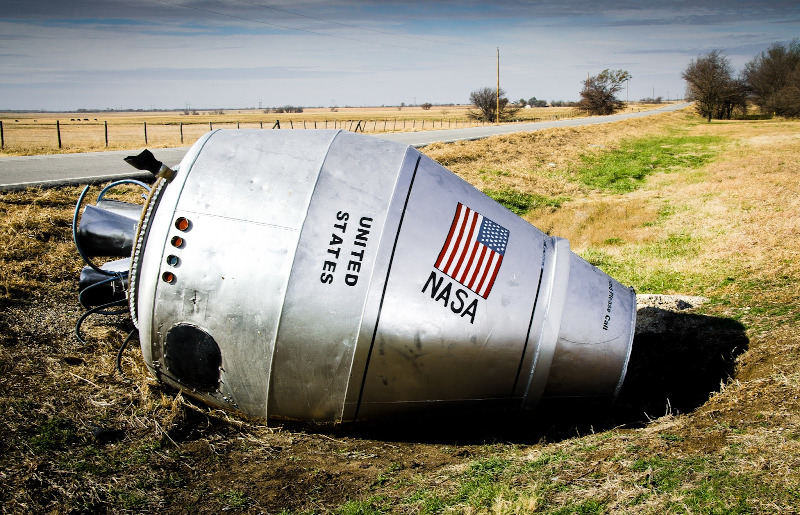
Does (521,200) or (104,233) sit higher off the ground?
(104,233)

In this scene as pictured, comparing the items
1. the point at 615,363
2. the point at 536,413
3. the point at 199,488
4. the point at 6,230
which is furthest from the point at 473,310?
the point at 6,230

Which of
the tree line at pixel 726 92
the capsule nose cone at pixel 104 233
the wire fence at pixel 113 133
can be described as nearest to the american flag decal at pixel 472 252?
the capsule nose cone at pixel 104 233

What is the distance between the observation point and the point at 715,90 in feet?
221

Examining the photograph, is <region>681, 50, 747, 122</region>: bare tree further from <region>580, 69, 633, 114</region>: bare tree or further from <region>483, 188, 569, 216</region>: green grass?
<region>483, 188, 569, 216</region>: green grass

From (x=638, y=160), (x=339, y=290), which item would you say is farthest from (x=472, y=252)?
(x=638, y=160)

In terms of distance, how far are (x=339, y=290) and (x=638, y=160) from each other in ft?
81.1

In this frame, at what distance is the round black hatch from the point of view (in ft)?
13.6

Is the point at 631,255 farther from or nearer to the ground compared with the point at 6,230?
nearer to the ground

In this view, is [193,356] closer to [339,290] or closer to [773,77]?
[339,290]

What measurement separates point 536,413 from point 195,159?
314cm

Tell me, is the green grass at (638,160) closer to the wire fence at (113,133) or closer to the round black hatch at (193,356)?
the wire fence at (113,133)

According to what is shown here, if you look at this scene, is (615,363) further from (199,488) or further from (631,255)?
(631,255)

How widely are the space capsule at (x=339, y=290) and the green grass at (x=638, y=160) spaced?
1545cm

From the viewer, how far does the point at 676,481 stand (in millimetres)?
3521
